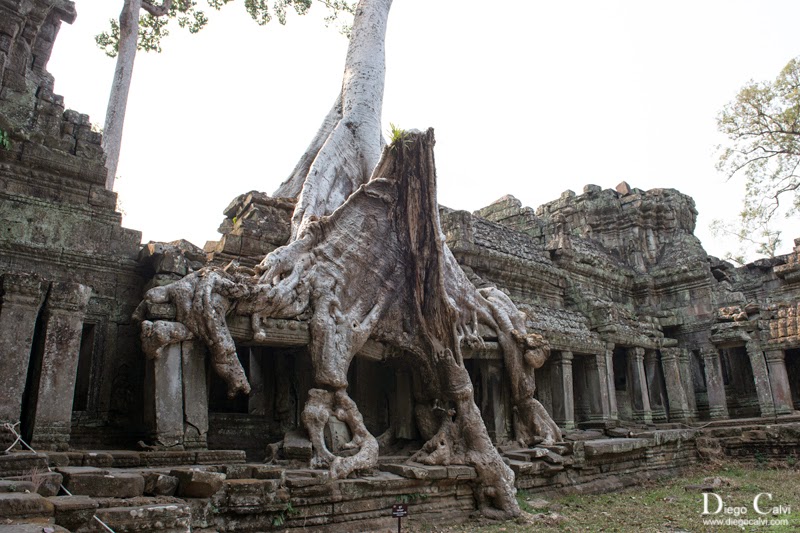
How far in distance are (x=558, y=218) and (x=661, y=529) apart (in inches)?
402

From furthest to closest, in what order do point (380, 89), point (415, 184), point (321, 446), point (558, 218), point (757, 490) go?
point (558, 218)
point (380, 89)
point (757, 490)
point (415, 184)
point (321, 446)

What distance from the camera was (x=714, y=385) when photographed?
45.1 feet

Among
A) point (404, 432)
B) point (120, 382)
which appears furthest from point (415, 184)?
point (120, 382)

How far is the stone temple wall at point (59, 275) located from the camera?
5.57 metres

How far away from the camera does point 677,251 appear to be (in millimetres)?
17266

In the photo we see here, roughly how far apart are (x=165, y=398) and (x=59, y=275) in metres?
2.05

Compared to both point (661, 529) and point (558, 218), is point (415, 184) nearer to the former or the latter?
point (661, 529)

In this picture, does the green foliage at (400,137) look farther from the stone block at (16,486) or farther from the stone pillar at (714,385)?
the stone pillar at (714,385)

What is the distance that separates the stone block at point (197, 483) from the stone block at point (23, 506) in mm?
1314

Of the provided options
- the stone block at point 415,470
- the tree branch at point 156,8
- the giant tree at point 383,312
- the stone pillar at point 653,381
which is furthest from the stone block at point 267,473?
the tree branch at point 156,8

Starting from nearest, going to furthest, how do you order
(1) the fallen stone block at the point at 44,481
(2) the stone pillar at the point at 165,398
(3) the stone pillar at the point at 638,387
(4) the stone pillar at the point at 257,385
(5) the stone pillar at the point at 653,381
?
1. (1) the fallen stone block at the point at 44,481
2. (2) the stone pillar at the point at 165,398
3. (4) the stone pillar at the point at 257,385
4. (3) the stone pillar at the point at 638,387
5. (5) the stone pillar at the point at 653,381

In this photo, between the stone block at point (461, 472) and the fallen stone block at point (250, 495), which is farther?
the stone block at point (461, 472)

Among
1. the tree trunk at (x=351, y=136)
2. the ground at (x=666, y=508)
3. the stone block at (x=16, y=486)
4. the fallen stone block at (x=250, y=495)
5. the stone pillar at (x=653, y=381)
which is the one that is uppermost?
the tree trunk at (x=351, y=136)

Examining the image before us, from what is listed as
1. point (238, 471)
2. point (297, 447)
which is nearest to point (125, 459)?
point (238, 471)
